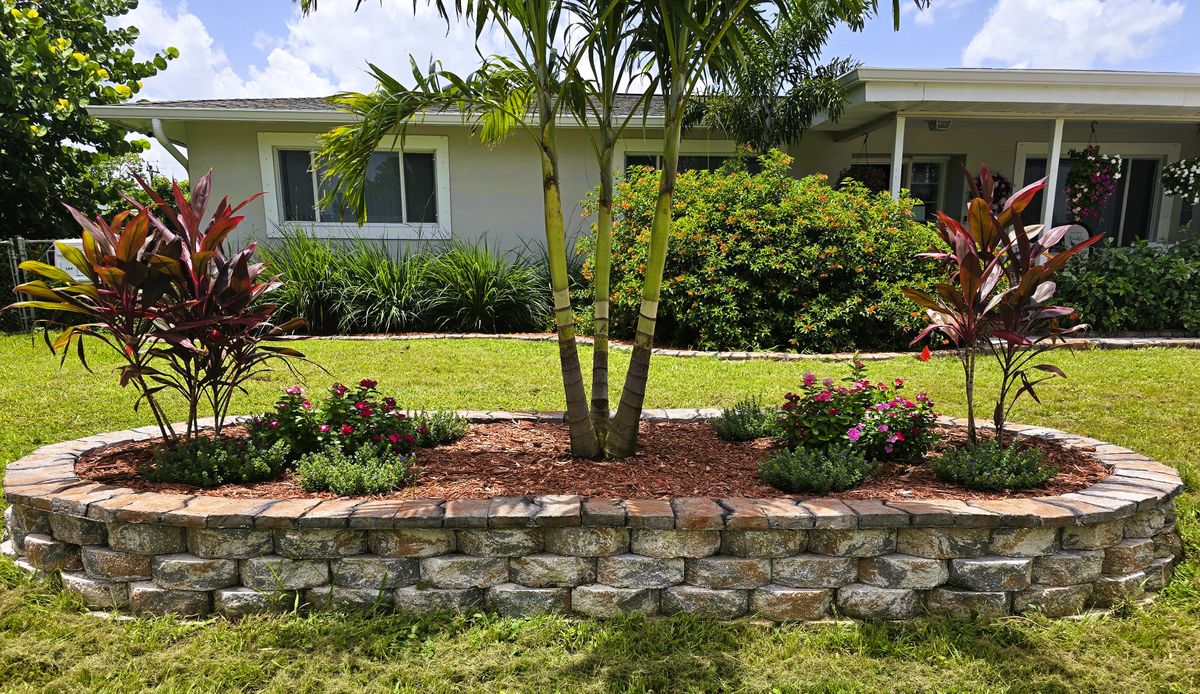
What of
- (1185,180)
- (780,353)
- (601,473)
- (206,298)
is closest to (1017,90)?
(1185,180)

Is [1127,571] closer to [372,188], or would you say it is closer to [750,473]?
[750,473]

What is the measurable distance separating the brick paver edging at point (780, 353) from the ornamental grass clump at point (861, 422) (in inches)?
110

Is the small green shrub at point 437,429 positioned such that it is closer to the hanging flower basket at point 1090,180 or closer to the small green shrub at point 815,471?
the small green shrub at point 815,471

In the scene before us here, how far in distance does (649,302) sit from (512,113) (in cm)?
118

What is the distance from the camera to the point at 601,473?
314 cm

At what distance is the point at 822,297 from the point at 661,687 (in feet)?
18.4

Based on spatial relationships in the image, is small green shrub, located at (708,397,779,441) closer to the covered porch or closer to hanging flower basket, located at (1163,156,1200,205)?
the covered porch

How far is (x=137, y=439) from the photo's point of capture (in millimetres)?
3643

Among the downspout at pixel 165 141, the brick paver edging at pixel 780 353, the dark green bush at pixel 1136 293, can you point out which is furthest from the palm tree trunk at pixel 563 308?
the downspout at pixel 165 141

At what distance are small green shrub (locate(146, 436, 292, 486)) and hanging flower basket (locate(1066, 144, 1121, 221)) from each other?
10.2 metres

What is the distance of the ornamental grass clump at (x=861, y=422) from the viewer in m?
3.26

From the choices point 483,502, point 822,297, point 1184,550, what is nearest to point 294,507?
point 483,502

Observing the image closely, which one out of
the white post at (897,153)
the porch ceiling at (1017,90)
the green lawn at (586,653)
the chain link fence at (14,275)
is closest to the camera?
the green lawn at (586,653)

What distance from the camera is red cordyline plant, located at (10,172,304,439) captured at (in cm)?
280
